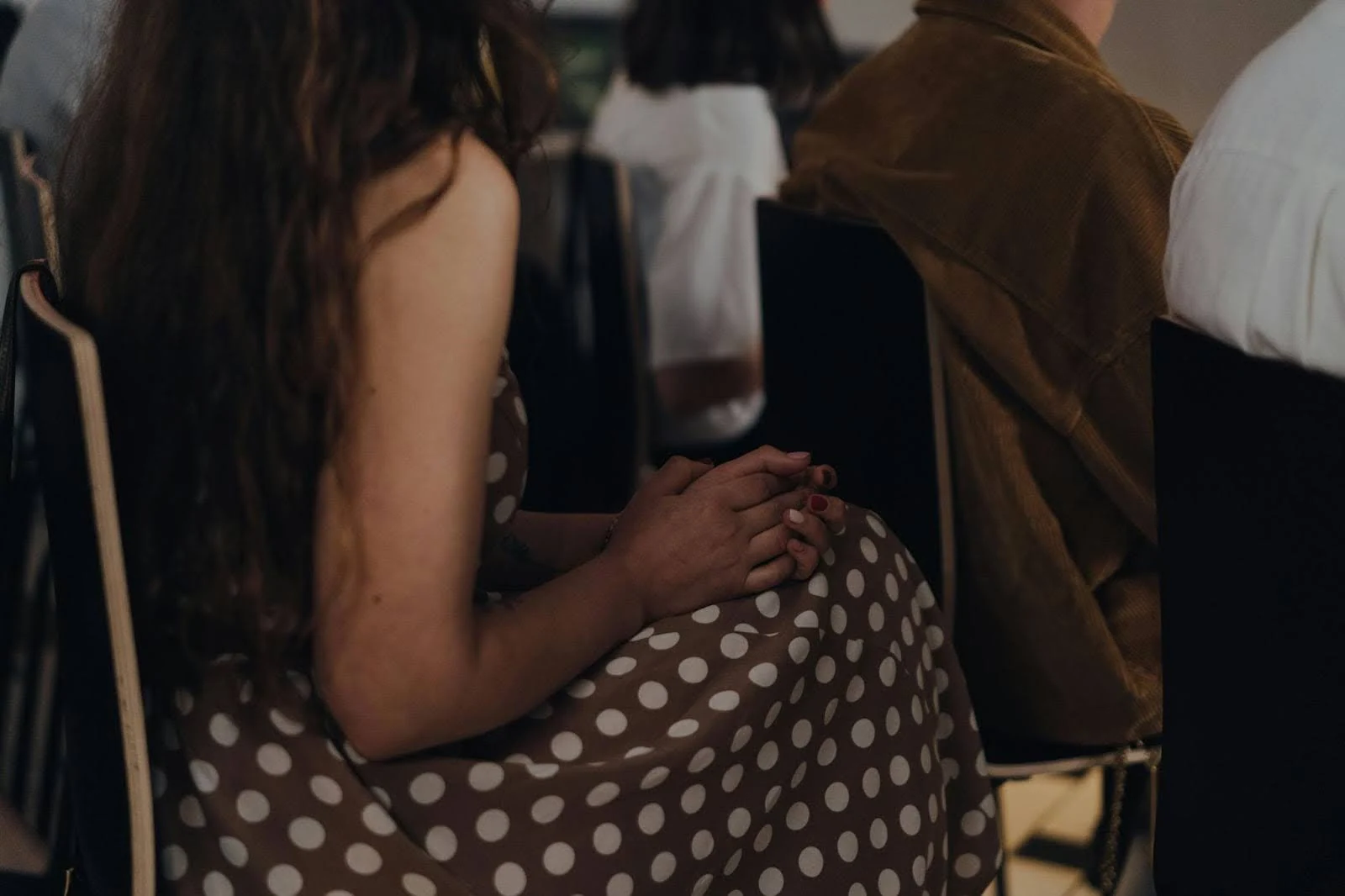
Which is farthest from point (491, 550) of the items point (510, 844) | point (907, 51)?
point (907, 51)

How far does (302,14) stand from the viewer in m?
0.88

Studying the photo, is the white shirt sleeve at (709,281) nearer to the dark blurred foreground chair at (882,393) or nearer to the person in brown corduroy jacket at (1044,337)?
the dark blurred foreground chair at (882,393)

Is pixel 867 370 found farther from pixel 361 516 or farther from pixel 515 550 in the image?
pixel 361 516

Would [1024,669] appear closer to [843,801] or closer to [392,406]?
[843,801]

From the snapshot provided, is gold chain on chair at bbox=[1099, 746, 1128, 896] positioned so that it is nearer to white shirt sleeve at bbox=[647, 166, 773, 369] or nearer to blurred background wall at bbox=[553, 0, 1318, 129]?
blurred background wall at bbox=[553, 0, 1318, 129]

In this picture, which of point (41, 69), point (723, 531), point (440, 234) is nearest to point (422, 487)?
point (440, 234)

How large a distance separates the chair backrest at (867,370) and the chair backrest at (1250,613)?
14.6 inches

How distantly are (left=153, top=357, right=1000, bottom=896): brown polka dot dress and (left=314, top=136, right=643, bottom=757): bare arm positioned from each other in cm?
5

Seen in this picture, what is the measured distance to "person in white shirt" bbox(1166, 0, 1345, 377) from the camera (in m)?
0.84

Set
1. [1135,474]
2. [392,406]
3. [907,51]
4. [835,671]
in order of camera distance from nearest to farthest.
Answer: [392,406]
[835,671]
[1135,474]
[907,51]

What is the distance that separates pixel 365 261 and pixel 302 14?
145 mm

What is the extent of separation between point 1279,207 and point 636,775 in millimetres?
489

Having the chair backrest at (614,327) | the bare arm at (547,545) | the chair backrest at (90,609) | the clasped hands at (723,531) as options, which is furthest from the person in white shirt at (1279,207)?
the chair backrest at (614,327)

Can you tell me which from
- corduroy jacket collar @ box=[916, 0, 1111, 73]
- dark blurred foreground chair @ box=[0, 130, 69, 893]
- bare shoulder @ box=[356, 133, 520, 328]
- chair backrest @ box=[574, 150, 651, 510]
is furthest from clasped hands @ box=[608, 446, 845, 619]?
chair backrest @ box=[574, 150, 651, 510]
